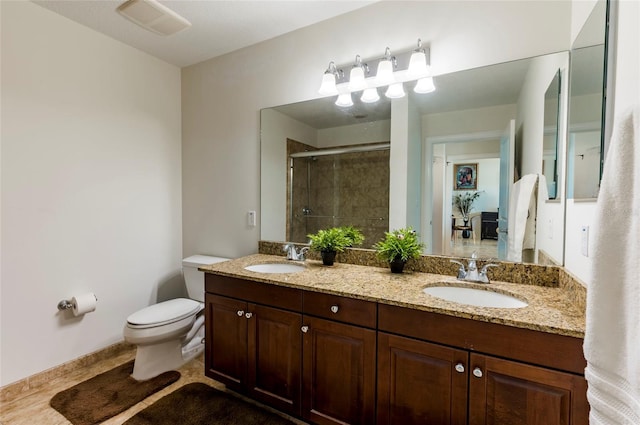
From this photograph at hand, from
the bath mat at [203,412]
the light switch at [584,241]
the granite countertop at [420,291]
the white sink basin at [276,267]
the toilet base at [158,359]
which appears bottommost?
the bath mat at [203,412]

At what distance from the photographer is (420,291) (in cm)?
136

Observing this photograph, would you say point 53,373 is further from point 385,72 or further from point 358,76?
point 385,72

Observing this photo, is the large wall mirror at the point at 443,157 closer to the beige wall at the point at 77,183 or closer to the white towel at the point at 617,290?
the white towel at the point at 617,290

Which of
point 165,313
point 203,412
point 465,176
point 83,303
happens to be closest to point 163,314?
point 165,313

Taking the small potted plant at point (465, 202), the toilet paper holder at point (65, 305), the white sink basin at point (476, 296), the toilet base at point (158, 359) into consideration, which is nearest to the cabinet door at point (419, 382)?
the white sink basin at point (476, 296)

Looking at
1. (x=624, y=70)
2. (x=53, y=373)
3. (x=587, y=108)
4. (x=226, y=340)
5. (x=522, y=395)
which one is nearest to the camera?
(x=624, y=70)

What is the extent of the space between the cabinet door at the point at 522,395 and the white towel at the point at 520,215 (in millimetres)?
655

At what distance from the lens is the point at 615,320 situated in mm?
621

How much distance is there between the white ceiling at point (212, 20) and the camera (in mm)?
1870

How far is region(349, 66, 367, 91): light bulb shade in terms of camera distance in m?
1.86

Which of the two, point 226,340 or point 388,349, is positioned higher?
point 388,349

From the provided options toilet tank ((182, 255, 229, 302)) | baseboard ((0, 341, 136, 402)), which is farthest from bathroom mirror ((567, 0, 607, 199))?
baseboard ((0, 341, 136, 402))

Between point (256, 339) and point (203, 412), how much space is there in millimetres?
520

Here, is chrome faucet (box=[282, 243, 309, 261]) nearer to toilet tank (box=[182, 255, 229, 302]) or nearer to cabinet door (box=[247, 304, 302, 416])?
cabinet door (box=[247, 304, 302, 416])
